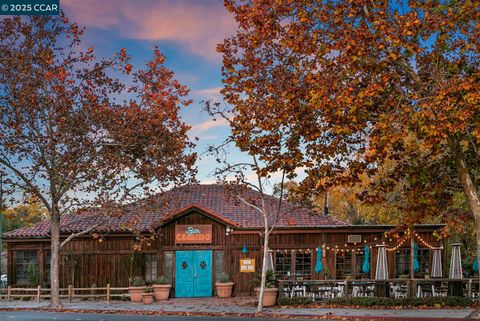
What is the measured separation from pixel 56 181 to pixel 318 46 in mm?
15695

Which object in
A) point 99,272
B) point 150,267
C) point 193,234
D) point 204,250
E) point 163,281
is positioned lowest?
point 163,281

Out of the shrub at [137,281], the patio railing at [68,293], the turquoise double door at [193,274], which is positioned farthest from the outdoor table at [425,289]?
the patio railing at [68,293]

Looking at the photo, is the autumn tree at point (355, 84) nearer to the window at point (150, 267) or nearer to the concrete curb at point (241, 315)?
the concrete curb at point (241, 315)

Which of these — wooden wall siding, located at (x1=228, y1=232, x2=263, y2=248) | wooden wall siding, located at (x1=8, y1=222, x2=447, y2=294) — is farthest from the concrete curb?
wooden wall siding, located at (x1=228, y1=232, x2=263, y2=248)

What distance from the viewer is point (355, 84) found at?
55.0ft

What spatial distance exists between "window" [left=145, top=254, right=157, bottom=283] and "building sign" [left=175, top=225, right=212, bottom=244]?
5.26 ft

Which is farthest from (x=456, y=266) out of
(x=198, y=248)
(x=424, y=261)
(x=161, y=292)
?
(x=161, y=292)

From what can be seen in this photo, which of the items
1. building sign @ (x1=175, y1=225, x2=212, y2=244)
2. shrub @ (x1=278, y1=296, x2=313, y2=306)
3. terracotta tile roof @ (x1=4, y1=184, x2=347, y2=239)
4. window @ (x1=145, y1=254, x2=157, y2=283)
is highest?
terracotta tile roof @ (x1=4, y1=184, x2=347, y2=239)

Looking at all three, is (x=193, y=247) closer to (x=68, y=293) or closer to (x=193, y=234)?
(x=193, y=234)

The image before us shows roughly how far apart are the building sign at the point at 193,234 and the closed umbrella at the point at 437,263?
1111cm

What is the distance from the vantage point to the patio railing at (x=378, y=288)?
26.2m

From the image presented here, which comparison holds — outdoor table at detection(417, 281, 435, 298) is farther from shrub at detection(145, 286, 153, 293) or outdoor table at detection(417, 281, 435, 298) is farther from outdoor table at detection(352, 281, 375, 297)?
shrub at detection(145, 286, 153, 293)

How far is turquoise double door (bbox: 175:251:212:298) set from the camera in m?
32.9

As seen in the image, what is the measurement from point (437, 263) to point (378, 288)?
4.90 metres
